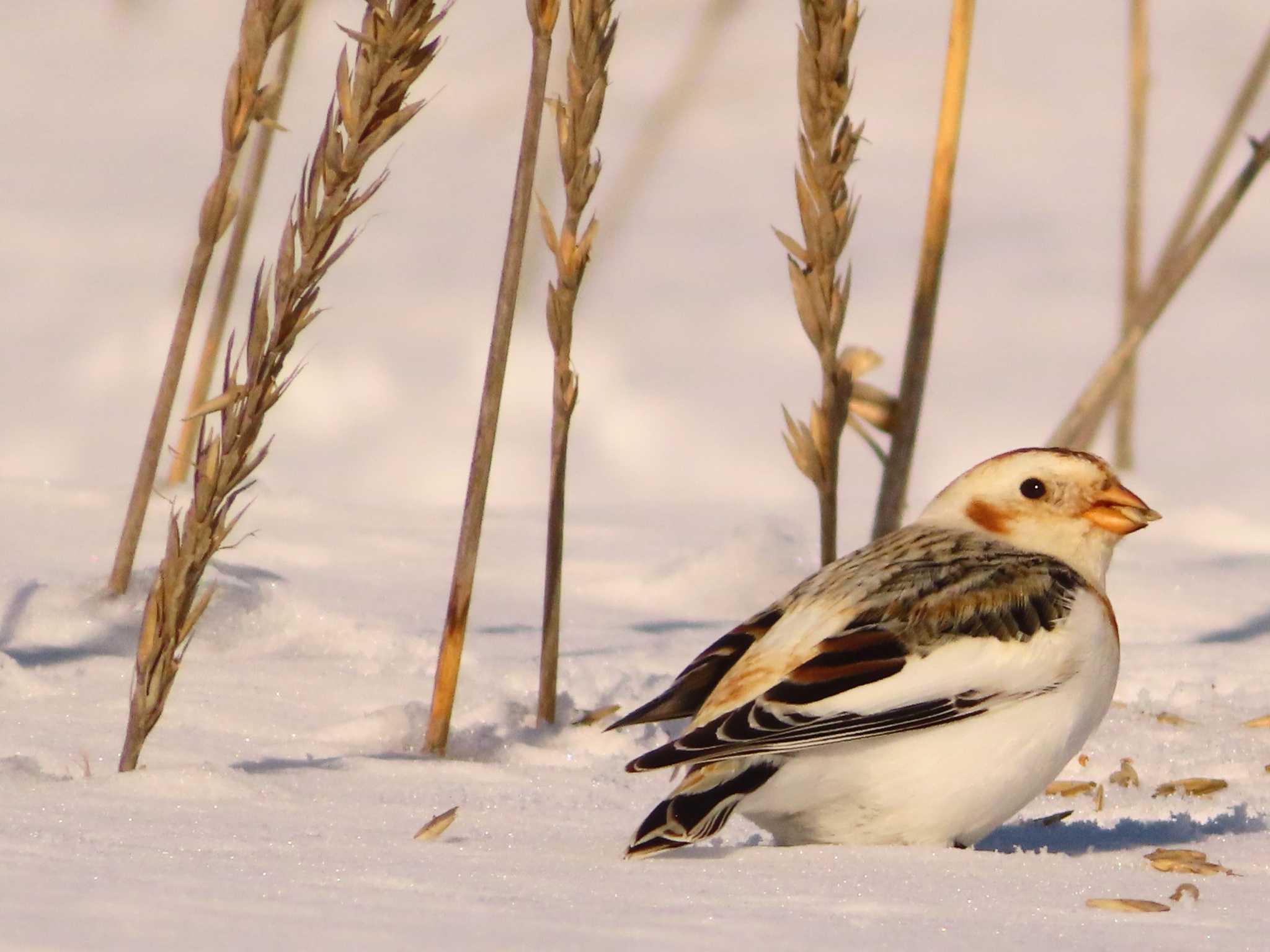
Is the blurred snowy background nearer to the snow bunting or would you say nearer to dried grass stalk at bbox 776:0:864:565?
A: dried grass stalk at bbox 776:0:864:565

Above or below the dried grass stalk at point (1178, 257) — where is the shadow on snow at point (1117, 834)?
below

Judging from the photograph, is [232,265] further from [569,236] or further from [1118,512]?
[1118,512]

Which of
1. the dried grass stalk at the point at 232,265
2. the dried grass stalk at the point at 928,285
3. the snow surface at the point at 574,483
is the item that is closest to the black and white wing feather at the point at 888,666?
the snow surface at the point at 574,483

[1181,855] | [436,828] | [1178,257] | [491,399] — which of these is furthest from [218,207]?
[1178,257]

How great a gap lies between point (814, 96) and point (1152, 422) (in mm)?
4519

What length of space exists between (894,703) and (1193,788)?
2.54ft

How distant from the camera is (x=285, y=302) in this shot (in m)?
2.55

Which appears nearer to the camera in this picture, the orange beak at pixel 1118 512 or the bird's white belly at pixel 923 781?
the bird's white belly at pixel 923 781

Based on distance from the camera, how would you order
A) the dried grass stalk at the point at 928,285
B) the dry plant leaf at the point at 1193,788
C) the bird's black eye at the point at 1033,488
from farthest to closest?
the dried grass stalk at the point at 928,285 → the bird's black eye at the point at 1033,488 → the dry plant leaf at the point at 1193,788

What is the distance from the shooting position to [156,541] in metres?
4.30

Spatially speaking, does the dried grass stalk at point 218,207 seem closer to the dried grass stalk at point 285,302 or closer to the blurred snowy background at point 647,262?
the dried grass stalk at point 285,302

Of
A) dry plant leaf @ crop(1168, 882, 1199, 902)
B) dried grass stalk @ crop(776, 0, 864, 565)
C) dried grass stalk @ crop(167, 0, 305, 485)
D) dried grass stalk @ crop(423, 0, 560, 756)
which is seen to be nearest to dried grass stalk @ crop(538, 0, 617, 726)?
dried grass stalk @ crop(423, 0, 560, 756)

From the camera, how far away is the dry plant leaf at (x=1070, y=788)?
3131mm

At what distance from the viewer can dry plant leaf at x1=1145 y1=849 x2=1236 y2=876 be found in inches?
93.6
